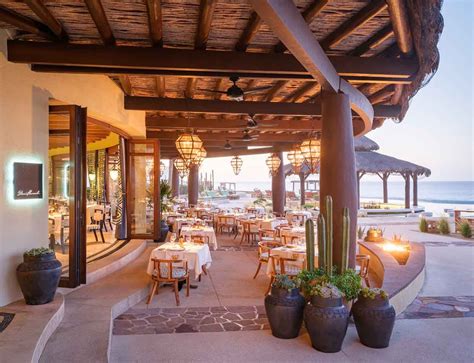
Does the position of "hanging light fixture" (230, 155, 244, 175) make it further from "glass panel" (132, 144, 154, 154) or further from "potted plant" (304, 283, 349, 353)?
"potted plant" (304, 283, 349, 353)

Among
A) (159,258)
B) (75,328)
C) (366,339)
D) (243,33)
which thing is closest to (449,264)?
(366,339)

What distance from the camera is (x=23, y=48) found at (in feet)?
16.1

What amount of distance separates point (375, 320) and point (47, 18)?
5027 mm

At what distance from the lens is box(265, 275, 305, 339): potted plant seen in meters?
4.64

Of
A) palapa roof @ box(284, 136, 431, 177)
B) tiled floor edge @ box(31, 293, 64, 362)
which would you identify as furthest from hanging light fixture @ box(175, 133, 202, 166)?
palapa roof @ box(284, 136, 431, 177)

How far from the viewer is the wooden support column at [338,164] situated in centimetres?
502

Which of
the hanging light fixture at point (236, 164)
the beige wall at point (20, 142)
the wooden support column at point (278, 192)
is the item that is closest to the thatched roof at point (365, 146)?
the wooden support column at point (278, 192)

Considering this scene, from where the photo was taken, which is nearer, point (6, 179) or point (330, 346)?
point (330, 346)

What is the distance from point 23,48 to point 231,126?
6.64 metres

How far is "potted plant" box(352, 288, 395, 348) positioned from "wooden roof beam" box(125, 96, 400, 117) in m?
5.30

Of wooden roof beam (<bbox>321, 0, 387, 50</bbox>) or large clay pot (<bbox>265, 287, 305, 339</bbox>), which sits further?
large clay pot (<bbox>265, 287, 305, 339</bbox>)

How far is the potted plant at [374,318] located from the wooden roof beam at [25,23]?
16.5 ft

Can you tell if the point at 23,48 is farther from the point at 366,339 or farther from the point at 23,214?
the point at 366,339

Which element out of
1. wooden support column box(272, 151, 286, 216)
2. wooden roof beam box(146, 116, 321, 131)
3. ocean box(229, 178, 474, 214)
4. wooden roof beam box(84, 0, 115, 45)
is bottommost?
ocean box(229, 178, 474, 214)
